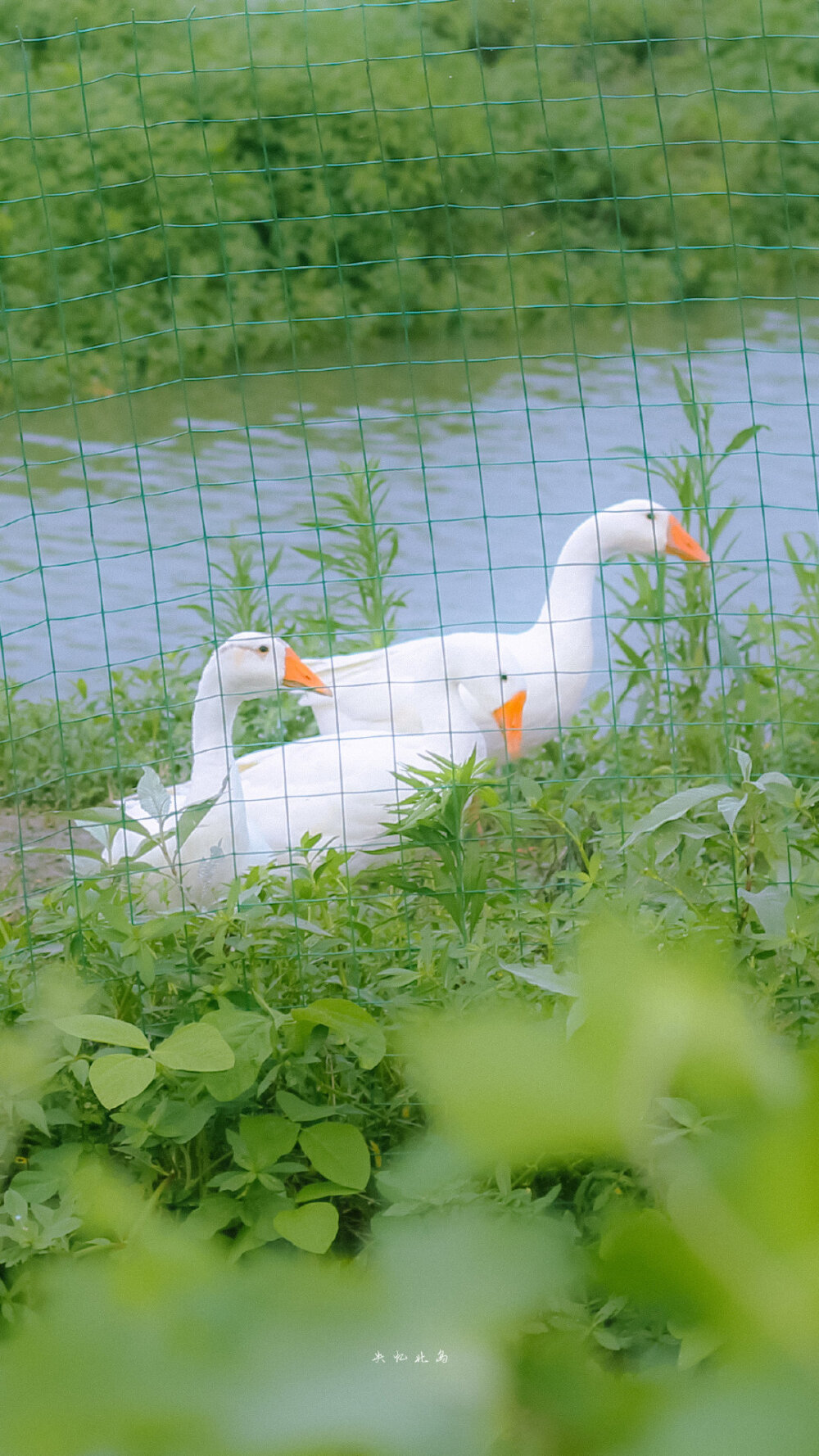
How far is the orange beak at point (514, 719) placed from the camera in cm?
261

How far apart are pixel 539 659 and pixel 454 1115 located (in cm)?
282

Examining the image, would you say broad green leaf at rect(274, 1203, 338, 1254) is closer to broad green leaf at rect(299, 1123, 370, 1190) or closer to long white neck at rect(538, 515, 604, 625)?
broad green leaf at rect(299, 1123, 370, 1190)

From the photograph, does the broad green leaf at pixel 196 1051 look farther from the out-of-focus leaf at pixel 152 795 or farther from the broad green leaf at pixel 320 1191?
the out-of-focus leaf at pixel 152 795

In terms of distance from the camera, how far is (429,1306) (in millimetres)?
179

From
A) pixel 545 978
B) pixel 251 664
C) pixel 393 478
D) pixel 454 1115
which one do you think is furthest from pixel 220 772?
pixel 393 478

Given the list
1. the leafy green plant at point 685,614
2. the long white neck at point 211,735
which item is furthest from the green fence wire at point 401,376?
the long white neck at point 211,735

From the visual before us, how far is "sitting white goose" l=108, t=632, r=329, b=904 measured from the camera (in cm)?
218

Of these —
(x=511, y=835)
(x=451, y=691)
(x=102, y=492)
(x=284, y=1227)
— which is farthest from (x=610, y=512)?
(x=102, y=492)

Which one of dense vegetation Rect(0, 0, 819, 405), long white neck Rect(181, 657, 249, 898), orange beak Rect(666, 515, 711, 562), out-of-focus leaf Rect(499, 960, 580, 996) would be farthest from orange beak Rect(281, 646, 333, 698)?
dense vegetation Rect(0, 0, 819, 405)

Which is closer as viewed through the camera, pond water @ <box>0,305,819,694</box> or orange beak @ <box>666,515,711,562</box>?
orange beak @ <box>666,515,711,562</box>

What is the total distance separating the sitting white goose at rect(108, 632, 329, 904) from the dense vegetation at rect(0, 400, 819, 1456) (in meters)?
0.17

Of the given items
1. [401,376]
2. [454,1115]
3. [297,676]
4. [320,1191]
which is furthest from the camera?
[401,376]

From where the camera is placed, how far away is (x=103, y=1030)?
147 cm

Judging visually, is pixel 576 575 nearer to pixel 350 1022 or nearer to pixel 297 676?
Answer: pixel 297 676
